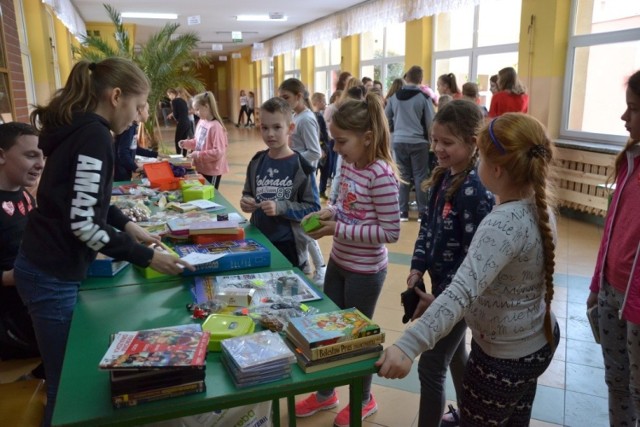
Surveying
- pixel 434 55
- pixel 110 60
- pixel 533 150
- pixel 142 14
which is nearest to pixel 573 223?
pixel 434 55

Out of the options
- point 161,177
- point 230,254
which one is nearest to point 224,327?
point 230,254

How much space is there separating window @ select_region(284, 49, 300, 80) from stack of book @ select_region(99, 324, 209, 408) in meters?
14.3

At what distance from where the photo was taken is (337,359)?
1.15 metres

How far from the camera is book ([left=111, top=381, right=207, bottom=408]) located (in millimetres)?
1002

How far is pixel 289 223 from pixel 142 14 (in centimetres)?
1060

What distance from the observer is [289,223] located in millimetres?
2369

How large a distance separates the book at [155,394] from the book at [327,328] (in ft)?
0.80

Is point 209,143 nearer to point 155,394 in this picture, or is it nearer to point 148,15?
point 155,394

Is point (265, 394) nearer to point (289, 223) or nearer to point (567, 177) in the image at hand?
point (289, 223)

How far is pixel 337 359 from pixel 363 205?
86cm

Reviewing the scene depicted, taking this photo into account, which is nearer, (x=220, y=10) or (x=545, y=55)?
(x=545, y=55)

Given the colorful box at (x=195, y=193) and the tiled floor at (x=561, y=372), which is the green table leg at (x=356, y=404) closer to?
the tiled floor at (x=561, y=372)

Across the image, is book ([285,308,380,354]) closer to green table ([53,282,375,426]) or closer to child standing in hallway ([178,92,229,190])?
green table ([53,282,375,426])

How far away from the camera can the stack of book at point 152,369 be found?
1000 mm
